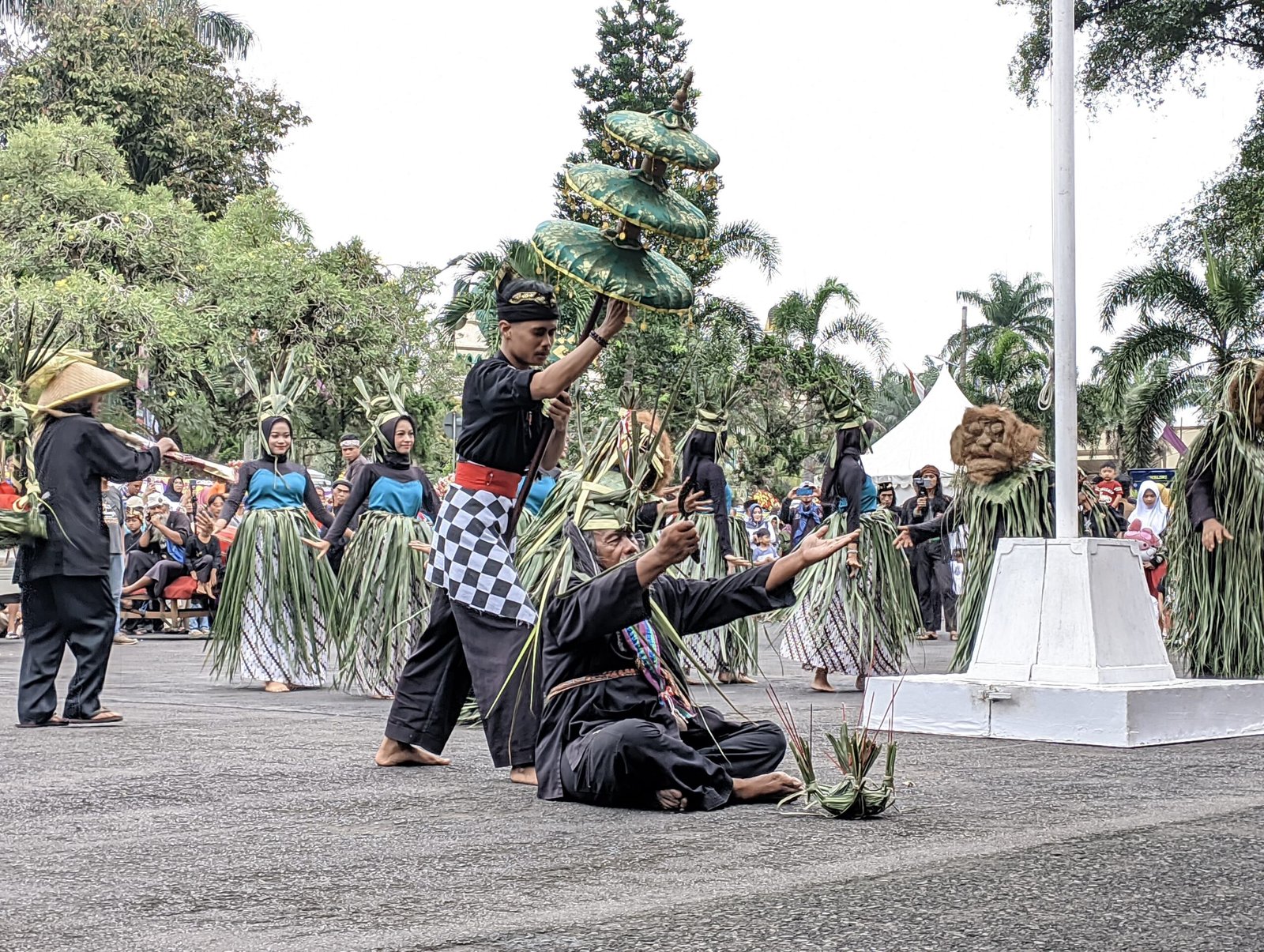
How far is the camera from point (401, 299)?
109 ft

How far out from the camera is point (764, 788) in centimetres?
557

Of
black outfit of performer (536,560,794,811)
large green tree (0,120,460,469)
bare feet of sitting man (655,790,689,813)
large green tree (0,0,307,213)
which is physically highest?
large green tree (0,0,307,213)

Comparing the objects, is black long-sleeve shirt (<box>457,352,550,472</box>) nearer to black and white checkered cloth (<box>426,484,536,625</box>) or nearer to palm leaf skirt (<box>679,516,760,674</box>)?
black and white checkered cloth (<box>426,484,536,625</box>)

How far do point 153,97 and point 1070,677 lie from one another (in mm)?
33758

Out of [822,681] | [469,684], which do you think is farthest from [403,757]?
[822,681]

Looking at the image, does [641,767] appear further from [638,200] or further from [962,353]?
[962,353]

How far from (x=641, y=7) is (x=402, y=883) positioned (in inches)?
1354

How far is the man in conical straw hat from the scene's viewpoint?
8383mm

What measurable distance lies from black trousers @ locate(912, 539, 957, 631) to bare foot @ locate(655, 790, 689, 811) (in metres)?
13.1

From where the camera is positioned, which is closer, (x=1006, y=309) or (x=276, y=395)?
(x=276, y=395)

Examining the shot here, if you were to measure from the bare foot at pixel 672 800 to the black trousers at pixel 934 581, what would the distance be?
43.0 ft

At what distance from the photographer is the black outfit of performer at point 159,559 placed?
18922mm

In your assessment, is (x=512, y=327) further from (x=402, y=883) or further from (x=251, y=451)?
(x=251, y=451)

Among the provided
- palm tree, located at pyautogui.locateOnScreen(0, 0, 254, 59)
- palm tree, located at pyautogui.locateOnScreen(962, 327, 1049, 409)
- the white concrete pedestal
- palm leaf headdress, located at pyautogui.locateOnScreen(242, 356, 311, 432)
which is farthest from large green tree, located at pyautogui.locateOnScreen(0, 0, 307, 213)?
the white concrete pedestal
